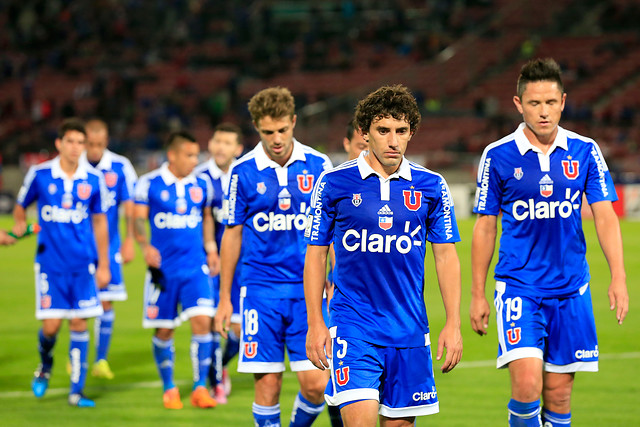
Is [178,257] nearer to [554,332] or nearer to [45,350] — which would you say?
[45,350]

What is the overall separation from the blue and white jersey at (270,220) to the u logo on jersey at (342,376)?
148 cm

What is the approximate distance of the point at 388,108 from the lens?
466 centimetres

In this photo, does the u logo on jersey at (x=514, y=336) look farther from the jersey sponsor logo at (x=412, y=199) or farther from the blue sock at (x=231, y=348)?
the blue sock at (x=231, y=348)

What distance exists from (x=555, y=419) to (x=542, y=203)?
1.33 metres

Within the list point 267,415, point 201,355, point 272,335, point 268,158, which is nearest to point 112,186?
point 201,355

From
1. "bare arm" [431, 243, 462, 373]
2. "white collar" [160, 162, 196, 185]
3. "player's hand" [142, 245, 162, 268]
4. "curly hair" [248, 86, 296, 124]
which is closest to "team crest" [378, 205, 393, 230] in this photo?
"bare arm" [431, 243, 462, 373]

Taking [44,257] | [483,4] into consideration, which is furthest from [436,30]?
[44,257]

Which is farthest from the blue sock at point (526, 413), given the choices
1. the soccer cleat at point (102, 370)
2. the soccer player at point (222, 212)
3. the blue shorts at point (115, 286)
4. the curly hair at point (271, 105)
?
the blue shorts at point (115, 286)

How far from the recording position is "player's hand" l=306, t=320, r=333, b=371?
183 inches

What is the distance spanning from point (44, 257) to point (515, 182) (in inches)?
179

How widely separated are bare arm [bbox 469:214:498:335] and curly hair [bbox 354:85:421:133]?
1.24 meters

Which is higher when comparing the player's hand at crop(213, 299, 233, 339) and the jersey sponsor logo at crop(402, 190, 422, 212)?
the jersey sponsor logo at crop(402, 190, 422, 212)

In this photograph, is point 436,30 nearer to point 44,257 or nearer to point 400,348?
point 44,257

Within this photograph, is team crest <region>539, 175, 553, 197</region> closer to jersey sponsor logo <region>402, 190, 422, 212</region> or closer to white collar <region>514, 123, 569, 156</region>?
white collar <region>514, 123, 569, 156</region>
